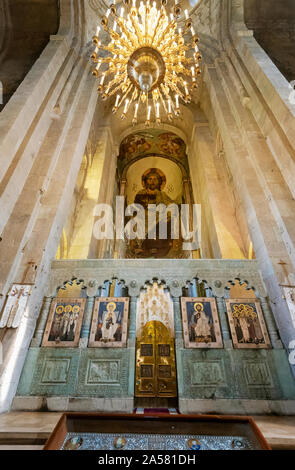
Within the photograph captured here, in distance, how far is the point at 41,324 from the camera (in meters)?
4.21

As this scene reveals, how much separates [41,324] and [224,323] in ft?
11.0

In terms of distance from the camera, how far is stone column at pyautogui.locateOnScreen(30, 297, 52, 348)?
4.02m

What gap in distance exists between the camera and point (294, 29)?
27.9 ft

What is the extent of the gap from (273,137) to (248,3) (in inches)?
299

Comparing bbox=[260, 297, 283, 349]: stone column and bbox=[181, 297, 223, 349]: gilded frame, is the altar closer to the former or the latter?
bbox=[181, 297, 223, 349]: gilded frame

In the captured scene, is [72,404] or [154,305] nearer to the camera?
[72,404]

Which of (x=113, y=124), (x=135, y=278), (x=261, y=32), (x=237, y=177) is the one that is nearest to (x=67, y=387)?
(x=135, y=278)

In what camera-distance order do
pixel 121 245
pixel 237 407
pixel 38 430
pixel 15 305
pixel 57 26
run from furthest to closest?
pixel 121 245
pixel 57 26
pixel 15 305
pixel 237 407
pixel 38 430

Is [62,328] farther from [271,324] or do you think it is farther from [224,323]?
[271,324]

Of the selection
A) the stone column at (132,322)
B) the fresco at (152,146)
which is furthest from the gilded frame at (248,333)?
the fresco at (152,146)

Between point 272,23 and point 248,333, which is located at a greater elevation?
point 272,23

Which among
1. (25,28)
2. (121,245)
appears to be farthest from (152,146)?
(25,28)

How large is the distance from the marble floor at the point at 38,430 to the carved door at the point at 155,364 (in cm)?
462

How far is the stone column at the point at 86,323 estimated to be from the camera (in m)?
4.02
